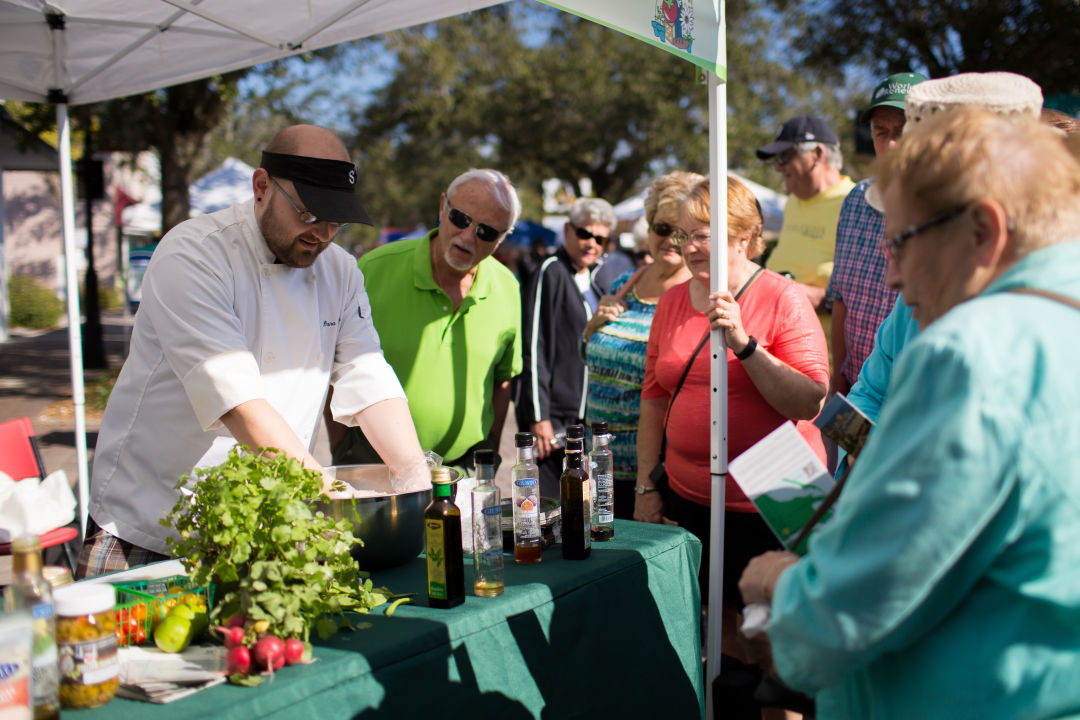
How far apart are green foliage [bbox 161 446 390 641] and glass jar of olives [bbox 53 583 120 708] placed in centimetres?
23

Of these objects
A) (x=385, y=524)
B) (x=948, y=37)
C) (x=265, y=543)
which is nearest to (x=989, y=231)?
(x=265, y=543)

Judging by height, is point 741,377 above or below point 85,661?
above

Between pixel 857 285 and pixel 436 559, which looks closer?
pixel 436 559

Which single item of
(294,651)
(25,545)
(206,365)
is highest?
(206,365)

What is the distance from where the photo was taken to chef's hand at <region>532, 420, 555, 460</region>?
4133 millimetres

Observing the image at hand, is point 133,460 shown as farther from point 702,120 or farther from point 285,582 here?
point 702,120

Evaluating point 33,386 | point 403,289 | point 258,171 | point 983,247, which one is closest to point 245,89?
point 33,386

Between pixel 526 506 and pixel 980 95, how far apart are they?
1451mm

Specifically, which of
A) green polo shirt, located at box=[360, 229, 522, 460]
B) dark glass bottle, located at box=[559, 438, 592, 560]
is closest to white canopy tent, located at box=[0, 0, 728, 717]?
dark glass bottle, located at box=[559, 438, 592, 560]

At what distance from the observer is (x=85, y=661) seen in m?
1.47

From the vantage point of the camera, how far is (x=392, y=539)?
2.15 m

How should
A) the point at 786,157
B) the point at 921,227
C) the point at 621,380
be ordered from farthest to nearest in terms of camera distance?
the point at 786,157, the point at 621,380, the point at 921,227

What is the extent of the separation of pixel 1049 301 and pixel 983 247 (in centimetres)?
11

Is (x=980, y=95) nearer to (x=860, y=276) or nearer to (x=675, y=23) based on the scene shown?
(x=675, y=23)
